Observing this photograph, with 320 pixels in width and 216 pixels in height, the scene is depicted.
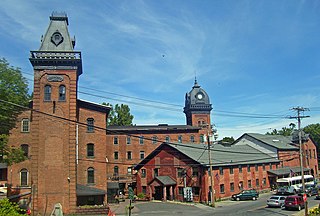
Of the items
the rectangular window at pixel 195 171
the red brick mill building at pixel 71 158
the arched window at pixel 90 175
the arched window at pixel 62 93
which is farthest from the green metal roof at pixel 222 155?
the arched window at pixel 62 93

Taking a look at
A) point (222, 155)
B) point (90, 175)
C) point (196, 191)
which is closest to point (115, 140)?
point (222, 155)

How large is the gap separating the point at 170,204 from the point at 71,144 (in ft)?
48.7

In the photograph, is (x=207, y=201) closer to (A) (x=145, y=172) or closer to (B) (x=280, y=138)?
(A) (x=145, y=172)

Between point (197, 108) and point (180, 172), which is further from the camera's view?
point (197, 108)

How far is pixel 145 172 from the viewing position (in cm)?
5062

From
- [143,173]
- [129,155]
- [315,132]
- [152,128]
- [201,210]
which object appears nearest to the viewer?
[201,210]

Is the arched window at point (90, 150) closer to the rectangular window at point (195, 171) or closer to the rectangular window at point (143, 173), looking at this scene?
the rectangular window at point (143, 173)

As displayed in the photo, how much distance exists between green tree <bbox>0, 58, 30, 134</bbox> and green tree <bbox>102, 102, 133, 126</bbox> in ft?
176

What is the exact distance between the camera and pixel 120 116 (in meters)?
83.1

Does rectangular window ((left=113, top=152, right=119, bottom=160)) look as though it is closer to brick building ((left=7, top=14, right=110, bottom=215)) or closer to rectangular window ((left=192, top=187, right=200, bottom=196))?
rectangular window ((left=192, top=187, right=200, bottom=196))

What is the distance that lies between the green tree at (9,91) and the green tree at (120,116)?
2115 inches

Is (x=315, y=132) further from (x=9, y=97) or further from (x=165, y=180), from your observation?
(x=9, y=97)

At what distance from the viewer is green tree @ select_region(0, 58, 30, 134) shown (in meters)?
26.2

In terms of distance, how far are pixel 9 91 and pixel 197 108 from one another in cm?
6348
